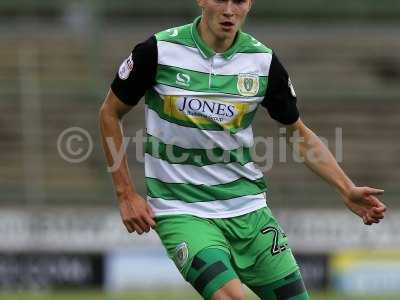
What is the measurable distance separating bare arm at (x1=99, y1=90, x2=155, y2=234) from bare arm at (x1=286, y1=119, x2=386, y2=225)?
34.5 inches

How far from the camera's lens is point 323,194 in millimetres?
14836

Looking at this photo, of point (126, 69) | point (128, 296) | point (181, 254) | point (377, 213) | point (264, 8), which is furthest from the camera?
point (264, 8)

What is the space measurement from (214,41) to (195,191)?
0.73 metres

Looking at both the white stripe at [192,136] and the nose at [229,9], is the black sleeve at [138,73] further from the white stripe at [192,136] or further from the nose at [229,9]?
the nose at [229,9]

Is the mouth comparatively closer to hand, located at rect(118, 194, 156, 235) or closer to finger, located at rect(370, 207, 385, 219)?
hand, located at rect(118, 194, 156, 235)

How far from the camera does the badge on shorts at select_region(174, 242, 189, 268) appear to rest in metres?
5.54

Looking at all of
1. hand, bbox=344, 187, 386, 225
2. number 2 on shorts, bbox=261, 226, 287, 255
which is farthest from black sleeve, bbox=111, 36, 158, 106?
hand, bbox=344, 187, 386, 225

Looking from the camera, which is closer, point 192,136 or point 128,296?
point 192,136

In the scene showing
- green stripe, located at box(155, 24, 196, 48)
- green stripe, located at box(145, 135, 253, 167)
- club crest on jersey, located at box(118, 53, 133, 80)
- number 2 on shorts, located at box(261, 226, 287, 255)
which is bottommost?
number 2 on shorts, located at box(261, 226, 287, 255)

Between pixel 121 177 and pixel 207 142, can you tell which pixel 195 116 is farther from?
pixel 121 177

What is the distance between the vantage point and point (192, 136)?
568 cm

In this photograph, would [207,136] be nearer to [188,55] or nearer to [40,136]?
[188,55]

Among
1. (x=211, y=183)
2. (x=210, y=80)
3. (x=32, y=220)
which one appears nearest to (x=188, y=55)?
(x=210, y=80)

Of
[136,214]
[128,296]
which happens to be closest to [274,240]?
[136,214]
